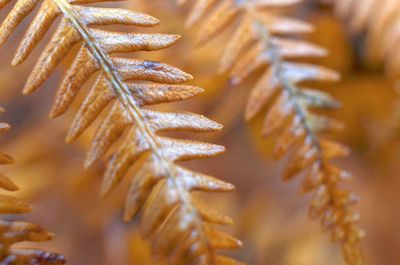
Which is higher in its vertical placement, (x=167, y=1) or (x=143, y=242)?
(x=167, y=1)

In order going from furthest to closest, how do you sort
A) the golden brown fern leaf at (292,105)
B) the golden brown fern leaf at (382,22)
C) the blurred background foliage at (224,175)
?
the blurred background foliage at (224,175), the golden brown fern leaf at (382,22), the golden brown fern leaf at (292,105)

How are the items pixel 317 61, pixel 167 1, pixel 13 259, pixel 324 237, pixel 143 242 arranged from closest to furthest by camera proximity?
pixel 13 259
pixel 143 242
pixel 324 237
pixel 167 1
pixel 317 61

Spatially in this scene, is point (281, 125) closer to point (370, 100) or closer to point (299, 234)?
point (299, 234)

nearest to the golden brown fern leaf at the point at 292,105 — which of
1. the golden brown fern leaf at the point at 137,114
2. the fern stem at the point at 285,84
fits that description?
the fern stem at the point at 285,84

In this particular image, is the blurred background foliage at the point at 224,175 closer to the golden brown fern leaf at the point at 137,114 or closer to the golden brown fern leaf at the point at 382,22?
the golden brown fern leaf at the point at 382,22

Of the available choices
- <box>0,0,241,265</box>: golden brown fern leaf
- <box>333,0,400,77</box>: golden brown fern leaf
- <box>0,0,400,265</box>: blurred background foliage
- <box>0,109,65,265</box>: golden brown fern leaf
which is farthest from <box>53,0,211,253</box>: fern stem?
<box>333,0,400,77</box>: golden brown fern leaf

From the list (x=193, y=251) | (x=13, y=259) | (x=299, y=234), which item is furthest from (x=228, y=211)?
(x=13, y=259)
